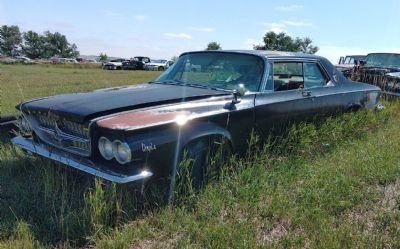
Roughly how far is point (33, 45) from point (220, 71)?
10046 cm

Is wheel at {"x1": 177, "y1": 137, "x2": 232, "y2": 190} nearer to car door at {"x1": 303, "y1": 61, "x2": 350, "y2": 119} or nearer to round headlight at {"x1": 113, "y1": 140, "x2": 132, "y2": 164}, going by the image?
round headlight at {"x1": 113, "y1": 140, "x2": 132, "y2": 164}

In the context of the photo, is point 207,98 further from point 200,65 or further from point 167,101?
point 200,65

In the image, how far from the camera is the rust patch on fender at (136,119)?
2844 mm

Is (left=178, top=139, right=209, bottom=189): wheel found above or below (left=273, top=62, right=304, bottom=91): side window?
below

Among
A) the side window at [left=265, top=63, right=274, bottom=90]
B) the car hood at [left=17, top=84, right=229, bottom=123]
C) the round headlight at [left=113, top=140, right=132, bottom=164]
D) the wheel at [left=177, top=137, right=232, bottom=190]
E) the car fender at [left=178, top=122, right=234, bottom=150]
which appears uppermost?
the side window at [left=265, top=63, right=274, bottom=90]

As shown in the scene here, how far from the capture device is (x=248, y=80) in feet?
13.7

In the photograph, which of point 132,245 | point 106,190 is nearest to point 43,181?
point 106,190

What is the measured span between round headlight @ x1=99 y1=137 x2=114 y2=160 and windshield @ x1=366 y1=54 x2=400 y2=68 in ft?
37.6

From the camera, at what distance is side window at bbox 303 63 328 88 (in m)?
4.85

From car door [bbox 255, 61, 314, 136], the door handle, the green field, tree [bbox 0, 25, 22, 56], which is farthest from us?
tree [bbox 0, 25, 22, 56]

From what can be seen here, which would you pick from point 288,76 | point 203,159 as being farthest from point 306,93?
point 203,159

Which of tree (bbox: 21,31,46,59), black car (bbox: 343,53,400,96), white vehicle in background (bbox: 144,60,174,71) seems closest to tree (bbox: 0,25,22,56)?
black car (bbox: 343,53,400,96)

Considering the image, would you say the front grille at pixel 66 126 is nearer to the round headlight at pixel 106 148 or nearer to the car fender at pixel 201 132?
the round headlight at pixel 106 148

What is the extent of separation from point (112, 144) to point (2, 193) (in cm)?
135
